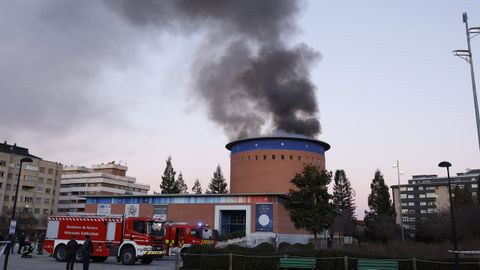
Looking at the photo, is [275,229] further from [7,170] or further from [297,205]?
[7,170]

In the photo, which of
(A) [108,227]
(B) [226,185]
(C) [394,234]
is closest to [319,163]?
(C) [394,234]

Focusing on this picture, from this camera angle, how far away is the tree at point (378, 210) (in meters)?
79.6

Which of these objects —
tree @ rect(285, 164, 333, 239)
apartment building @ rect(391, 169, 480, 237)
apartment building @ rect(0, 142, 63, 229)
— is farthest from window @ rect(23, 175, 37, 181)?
apartment building @ rect(391, 169, 480, 237)

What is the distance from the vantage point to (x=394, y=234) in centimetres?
7725

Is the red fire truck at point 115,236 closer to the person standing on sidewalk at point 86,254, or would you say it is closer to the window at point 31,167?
the person standing on sidewalk at point 86,254

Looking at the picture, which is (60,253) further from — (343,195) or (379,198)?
(343,195)

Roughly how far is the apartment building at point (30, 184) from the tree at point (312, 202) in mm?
72512

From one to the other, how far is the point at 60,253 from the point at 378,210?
68.6 meters

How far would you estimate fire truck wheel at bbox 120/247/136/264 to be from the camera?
27016mm

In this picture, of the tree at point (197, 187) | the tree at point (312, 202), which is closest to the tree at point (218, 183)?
the tree at point (197, 187)

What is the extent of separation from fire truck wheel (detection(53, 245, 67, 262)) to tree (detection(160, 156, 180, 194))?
64.9 m

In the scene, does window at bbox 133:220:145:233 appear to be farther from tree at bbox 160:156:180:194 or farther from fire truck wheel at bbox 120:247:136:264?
tree at bbox 160:156:180:194

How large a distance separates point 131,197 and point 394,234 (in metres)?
45.2

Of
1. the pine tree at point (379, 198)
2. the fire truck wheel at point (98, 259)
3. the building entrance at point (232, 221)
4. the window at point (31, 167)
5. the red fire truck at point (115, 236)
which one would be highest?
the window at point (31, 167)
